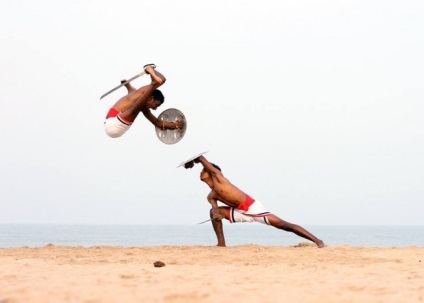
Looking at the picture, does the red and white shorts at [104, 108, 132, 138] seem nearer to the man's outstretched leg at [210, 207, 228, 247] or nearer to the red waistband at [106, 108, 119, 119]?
the red waistband at [106, 108, 119, 119]

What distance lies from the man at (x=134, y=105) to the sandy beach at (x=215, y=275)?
188 centimetres

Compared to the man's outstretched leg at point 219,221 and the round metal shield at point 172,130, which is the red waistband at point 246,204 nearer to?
the man's outstretched leg at point 219,221

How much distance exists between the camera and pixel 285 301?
17.6 feet

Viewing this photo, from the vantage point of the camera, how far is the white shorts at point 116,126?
10172mm

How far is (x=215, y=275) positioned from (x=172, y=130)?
4.35 metres

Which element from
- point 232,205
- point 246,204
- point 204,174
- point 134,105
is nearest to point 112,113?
point 134,105

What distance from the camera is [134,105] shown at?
10125mm

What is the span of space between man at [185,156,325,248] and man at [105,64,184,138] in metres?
1.11

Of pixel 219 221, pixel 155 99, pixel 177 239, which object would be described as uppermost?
pixel 177 239

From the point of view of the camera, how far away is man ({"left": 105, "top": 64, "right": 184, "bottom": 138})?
33.1 feet

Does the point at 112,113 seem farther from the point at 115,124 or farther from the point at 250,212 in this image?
the point at 250,212

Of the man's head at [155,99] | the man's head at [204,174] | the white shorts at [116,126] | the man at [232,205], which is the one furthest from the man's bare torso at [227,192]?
the white shorts at [116,126]

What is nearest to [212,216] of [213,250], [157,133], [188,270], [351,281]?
[213,250]

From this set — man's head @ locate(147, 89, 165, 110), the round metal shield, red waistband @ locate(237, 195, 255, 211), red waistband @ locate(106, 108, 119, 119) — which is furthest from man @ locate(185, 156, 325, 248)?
red waistband @ locate(106, 108, 119, 119)
